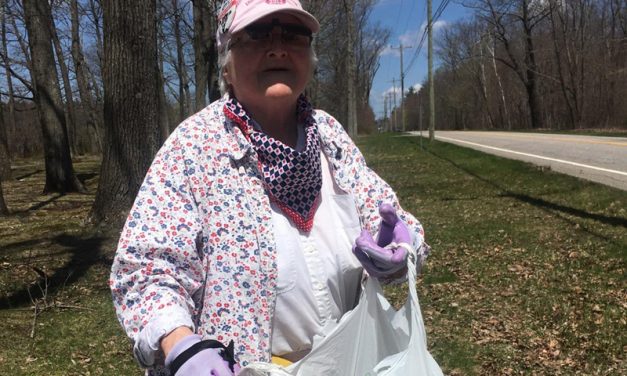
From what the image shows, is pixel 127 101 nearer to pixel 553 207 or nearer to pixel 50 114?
pixel 553 207

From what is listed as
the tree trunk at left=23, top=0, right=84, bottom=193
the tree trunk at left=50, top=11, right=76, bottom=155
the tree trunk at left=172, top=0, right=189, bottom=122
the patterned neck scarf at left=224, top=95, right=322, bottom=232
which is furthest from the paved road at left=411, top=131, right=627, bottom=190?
the tree trunk at left=50, top=11, right=76, bottom=155

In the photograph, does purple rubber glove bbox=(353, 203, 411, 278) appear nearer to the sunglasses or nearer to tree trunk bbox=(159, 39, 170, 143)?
the sunglasses

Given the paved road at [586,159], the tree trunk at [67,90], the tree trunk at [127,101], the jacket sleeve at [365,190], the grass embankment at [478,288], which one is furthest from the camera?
the tree trunk at [67,90]

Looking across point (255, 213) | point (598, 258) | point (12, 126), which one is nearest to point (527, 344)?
point (598, 258)

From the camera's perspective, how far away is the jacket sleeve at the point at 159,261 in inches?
52.4

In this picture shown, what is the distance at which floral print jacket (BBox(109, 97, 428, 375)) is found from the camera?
137 centimetres

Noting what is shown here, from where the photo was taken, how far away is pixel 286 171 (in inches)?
63.7

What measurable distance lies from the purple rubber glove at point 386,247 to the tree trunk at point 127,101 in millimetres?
5504

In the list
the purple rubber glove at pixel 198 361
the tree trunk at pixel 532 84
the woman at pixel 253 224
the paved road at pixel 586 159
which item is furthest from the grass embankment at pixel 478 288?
the tree trunk at pixel 532 84

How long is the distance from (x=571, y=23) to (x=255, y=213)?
46032 mm

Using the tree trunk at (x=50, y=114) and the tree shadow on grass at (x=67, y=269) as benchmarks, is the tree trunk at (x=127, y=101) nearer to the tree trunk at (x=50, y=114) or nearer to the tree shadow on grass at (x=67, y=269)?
the tree shadow on grass at (x=67, y=269)

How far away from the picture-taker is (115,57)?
642 cm

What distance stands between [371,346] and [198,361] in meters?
0.61

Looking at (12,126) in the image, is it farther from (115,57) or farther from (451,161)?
(115,57)
